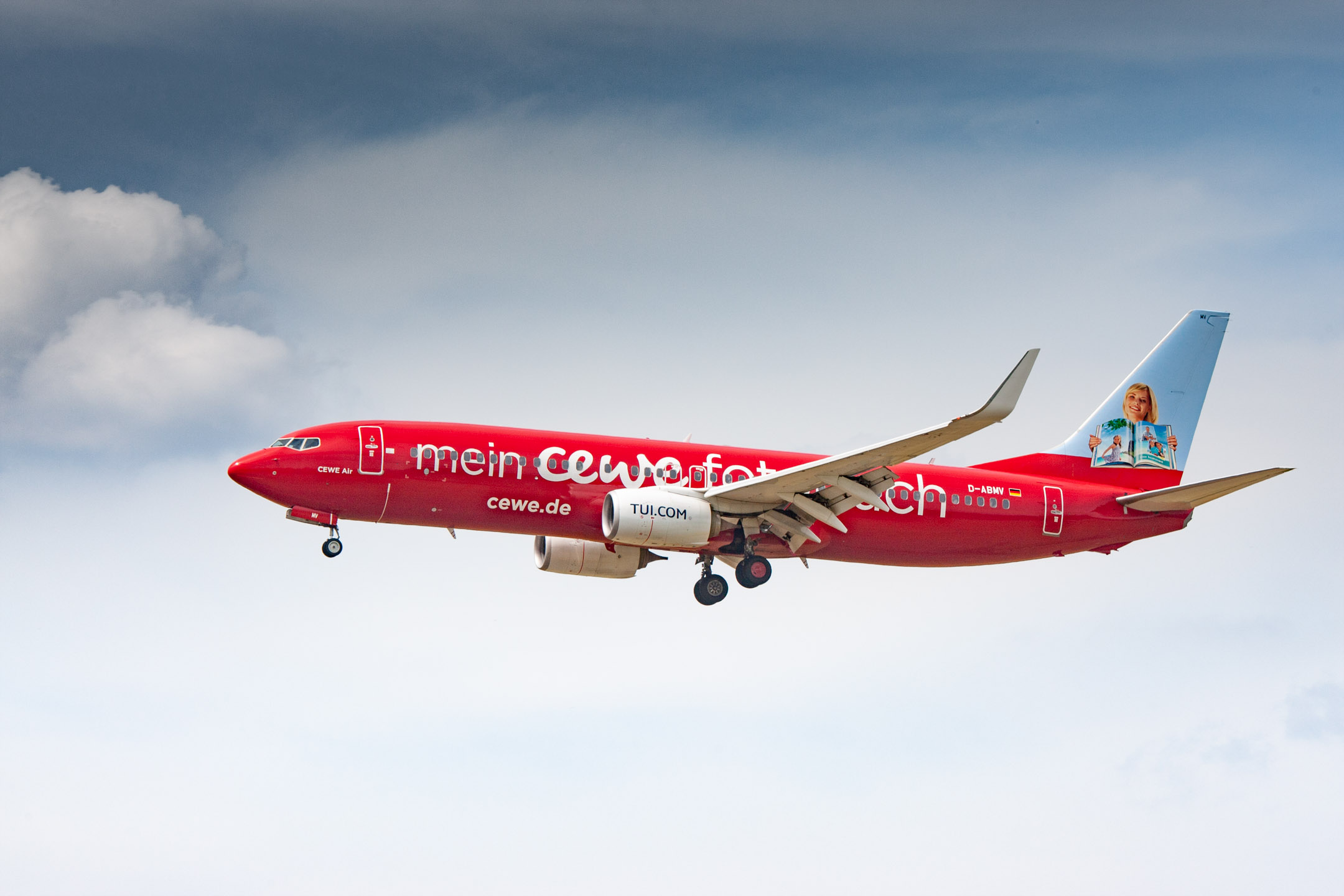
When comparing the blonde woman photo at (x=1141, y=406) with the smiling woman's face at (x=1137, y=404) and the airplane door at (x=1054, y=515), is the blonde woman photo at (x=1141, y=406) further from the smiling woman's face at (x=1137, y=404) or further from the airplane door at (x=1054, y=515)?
the airplane door at (x=1054, y=515)

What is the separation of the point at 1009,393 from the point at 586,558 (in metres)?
17.2

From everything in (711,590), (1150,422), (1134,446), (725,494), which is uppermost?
(1150,422)

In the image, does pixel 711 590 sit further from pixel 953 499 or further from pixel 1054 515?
pixel 1054 515

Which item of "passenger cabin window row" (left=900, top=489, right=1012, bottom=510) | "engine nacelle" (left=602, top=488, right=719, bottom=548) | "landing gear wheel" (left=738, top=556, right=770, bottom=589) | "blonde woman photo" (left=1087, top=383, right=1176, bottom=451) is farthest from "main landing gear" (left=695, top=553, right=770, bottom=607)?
"blonde woman photo" (left=1087, top=383, right=1176, bottom=451)

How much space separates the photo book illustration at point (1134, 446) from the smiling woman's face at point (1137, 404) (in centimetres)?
24

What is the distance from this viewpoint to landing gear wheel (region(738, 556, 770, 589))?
41562 millimetres

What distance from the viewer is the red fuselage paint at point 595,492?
1527 inches

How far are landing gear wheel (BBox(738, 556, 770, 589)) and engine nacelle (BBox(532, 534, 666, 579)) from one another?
4524 mm

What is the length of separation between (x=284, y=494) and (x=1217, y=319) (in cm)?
3415

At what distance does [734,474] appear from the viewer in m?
41.6

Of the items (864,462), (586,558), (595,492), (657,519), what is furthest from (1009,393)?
(586,558)

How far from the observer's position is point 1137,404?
48656 mm

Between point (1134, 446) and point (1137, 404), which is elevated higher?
point (1137, 404)

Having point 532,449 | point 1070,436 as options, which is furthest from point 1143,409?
point 532,449
